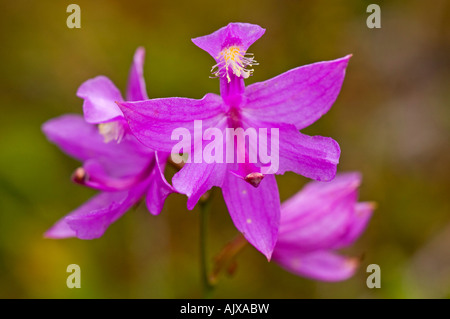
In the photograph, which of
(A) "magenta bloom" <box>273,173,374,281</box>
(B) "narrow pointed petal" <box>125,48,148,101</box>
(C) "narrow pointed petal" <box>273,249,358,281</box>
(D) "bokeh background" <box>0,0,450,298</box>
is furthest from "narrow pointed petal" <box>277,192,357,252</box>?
(D) "bokeh background" <box>0,0,450,298</box>

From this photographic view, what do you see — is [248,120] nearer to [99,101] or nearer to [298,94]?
[298,94]

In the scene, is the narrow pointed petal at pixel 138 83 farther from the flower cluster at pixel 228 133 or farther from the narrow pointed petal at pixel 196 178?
the narrow pointed petal at pixel 196 178

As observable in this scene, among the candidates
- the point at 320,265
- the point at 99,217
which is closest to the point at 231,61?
the point at 99,217

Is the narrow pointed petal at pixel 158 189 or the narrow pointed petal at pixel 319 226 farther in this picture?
the narrow pointed petal at pixel 319 226

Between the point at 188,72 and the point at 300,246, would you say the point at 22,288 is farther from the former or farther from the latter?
the point at 300,246

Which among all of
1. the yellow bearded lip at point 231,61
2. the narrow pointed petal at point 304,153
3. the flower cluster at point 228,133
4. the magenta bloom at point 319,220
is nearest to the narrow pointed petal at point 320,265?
the magenta bloom at point 319,220
